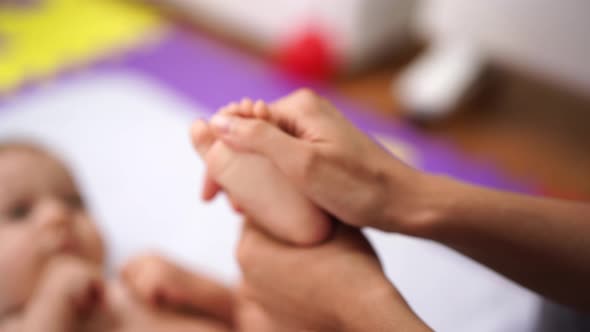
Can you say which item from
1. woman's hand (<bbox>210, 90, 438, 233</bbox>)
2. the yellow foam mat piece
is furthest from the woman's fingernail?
the yellow foam mat piece

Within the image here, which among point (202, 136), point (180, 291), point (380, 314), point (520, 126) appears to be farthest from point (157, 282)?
point (520, 126)

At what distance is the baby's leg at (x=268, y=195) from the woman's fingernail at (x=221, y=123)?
0.02 metres

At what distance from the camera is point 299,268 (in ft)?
2.01

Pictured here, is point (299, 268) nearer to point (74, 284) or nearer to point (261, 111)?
point (261, 111)

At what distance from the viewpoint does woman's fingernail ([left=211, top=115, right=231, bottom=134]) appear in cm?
62

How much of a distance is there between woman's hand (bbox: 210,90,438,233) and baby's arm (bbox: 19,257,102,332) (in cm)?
32

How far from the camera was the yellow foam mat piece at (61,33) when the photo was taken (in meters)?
1.49

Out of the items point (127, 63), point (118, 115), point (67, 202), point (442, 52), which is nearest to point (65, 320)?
point (67, 202)

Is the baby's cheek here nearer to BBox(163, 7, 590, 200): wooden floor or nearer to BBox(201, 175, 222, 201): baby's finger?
BBox(201, 175, 222, 201): baby's finger

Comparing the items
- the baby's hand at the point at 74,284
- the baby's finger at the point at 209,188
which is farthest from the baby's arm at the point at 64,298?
the baby's finger at the point at 209,188

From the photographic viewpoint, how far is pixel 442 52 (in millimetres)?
1573

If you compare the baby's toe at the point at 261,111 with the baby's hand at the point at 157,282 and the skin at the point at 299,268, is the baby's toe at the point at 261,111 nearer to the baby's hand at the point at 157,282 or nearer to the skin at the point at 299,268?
the skin at the point at 299,268

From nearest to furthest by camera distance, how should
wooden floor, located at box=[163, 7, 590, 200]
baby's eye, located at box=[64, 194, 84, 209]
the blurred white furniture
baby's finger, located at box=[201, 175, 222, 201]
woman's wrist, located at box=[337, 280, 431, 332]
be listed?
woman's wrist, located at box=[337, 280, 431, 332] < baby's finger, located at box=[201, 175, 222, 201] < baby's eye, located at box=[64, 194, 84, 209] < wooden floor, located at box=[163, 7, 590, 200] < the blurred white furniture

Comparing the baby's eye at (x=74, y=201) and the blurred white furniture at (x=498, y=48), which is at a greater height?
the blurred white furniture at (x=498, y=48)
